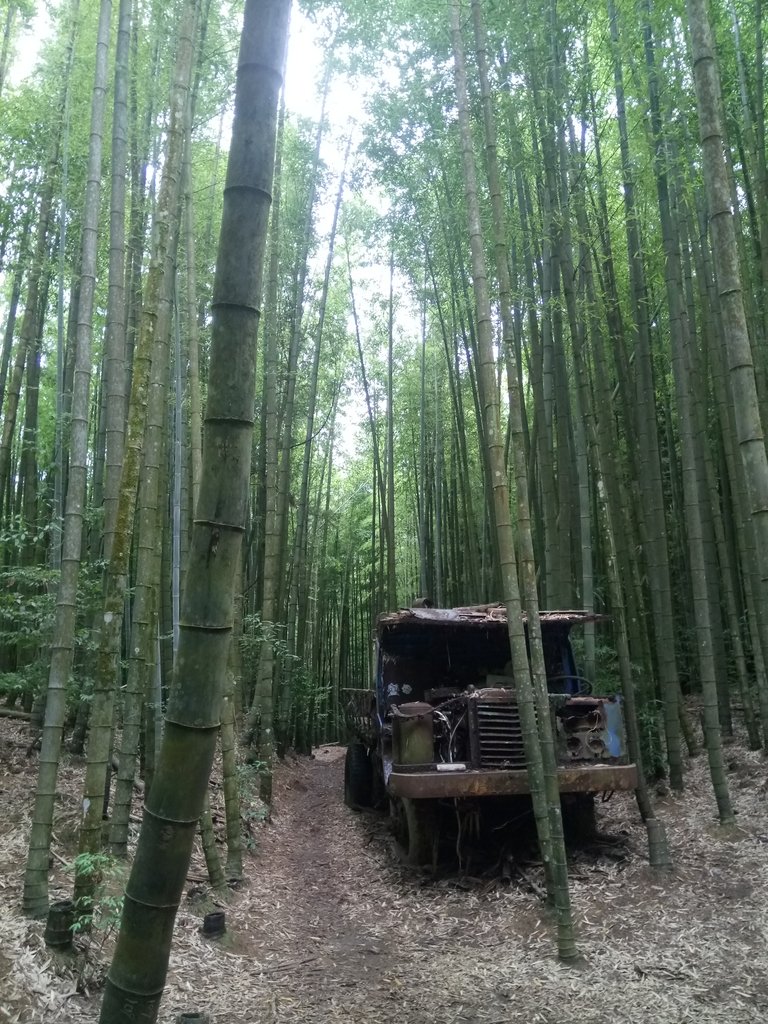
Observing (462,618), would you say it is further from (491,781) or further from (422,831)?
(422,831)

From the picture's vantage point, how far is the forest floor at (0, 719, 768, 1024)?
2.87 metres

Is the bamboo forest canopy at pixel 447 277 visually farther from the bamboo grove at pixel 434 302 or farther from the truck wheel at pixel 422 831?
the truck wheel at pixel 422 831

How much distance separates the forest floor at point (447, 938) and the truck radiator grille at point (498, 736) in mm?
620

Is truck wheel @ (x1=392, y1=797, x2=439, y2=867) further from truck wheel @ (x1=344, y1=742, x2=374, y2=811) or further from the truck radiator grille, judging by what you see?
truck wheel @ (x1=344, y1=742, x2=374, y2=811)

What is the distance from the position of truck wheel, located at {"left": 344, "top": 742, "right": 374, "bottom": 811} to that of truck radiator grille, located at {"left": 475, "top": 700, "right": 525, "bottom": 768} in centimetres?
299

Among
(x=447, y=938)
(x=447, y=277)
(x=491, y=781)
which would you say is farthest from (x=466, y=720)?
(x=447, y=277)

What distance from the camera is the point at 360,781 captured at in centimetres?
748

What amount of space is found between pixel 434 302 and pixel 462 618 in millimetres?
5699

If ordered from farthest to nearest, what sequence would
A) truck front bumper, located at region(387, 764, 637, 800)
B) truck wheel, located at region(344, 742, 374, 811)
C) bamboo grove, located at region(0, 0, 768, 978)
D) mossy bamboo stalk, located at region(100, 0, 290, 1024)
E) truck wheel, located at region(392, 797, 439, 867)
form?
truck wheel, located at region(344, 742, 374, 811)
truck wheel, located at region(392, 797, 439, 867)
truck front bumper, located at region(387, 764, 637, 800)
bamboo grove, located at region(0, 0, 768, 978)
mossy bamboo stalk, located at region(100, 0, 290, 1024)

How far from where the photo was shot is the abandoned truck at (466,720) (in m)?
4.62

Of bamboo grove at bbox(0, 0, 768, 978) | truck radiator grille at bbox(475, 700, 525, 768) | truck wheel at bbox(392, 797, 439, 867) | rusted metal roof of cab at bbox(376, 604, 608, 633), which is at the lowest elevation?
truck wheel at bbox(392, 797, 439, 867)

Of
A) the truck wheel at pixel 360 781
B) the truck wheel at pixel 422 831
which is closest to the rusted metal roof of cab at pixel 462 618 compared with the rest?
the truck wheel at pixel 422 831

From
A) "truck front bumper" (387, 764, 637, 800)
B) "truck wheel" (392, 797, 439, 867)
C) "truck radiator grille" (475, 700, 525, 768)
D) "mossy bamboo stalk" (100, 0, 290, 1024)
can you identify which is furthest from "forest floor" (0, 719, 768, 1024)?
"mossy bamboo stalk" (100, 0, 290, 1024)

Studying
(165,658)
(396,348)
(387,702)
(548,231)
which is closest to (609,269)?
(548,231)
